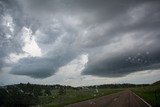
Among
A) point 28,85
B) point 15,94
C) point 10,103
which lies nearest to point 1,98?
point 10,103

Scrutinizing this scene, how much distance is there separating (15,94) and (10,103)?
11490 mm

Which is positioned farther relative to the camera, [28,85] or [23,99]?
[28,85]

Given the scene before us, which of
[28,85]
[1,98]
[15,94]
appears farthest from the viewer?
[28,85]

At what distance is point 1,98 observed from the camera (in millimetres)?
64125

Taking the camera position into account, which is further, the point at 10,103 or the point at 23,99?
the point at 23,99

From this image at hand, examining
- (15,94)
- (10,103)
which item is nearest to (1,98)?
(10,103)

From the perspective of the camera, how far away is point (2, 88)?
7681 centimetres

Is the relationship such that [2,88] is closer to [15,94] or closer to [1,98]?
[15,94]

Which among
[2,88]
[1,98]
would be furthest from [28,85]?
[1,98]

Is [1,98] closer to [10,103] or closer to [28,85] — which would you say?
[10,103]

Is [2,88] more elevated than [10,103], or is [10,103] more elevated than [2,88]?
[2,88]

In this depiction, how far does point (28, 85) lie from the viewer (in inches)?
5113

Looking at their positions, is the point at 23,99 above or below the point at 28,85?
below

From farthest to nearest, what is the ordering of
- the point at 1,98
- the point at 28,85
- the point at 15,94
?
the point at 28,85 < the point at 15,94 < the point at 1,98
